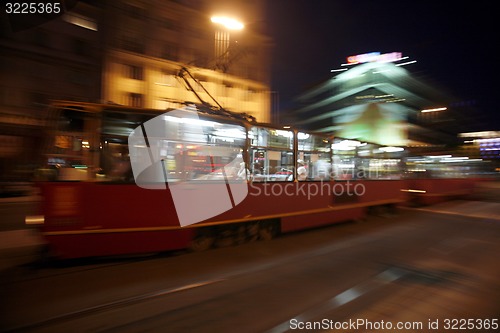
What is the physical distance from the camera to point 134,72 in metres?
25.4

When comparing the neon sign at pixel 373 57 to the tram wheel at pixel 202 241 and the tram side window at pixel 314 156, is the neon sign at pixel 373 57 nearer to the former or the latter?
the tram side window at pixel 314 156

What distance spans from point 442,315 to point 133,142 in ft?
17.3

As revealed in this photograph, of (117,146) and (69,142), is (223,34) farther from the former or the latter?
(69,142)

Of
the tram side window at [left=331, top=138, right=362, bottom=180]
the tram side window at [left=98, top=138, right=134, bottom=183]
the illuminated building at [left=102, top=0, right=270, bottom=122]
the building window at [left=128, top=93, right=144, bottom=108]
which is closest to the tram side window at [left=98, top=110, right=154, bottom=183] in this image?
the tram side window at [left=98, top=138, right=134, bottom=183]

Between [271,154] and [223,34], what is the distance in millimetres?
20289

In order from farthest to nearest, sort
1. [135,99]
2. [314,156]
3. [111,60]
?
1. [135,99]
2. [111,60]
3. [314,156]

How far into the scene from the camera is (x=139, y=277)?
16.8 feet

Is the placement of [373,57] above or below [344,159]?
above

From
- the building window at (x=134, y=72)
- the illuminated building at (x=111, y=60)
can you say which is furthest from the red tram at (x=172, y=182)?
the building window at (x=134, y=72)

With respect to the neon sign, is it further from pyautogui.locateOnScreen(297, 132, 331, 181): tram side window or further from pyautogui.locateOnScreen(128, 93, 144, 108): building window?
pyautogui.locateOnScreen(297, 132, 331, 181): tram side window

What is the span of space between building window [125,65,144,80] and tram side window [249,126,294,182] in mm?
21028

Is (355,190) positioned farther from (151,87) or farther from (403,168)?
(151,87)

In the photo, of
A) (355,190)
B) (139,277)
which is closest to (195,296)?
(139,277)

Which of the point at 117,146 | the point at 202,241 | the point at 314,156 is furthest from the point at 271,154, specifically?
the point at 117,146
